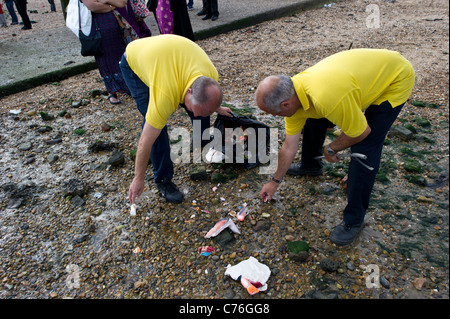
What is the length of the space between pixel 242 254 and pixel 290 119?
1.02 meters

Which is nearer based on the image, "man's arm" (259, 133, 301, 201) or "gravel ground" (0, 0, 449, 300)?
"gravel ground" (0, 0, 449, 300)

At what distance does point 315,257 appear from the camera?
2.22 metres

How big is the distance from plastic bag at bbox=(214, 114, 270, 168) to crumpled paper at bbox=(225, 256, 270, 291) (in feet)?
3.48

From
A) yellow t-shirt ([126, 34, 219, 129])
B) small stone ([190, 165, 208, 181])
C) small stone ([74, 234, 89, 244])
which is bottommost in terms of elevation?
small stone ([74, 234, 89, 244])

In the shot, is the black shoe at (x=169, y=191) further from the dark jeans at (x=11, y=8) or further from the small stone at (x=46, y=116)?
the dark jeans at (x=11, y=8)

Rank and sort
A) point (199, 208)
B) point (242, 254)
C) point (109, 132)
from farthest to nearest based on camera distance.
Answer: point (109, 132) → point (199, 208) → point (242, 254)

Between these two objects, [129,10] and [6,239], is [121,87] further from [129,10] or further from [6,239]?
[6,239]

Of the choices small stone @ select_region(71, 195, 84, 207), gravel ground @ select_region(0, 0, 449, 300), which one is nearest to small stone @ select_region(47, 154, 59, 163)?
gravel ground @ select_region(0, 0, 449, 300)

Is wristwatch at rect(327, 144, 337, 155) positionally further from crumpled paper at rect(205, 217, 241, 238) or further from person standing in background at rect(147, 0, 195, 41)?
person standing in background at rect(147, 0, 195, 41)

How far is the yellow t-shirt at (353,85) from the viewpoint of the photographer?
179cm

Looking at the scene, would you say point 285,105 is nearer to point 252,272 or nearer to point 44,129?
point 252,272

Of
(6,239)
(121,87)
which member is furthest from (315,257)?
(121,87)

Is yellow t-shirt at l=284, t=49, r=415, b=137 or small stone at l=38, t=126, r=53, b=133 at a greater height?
yellow t-shirt at l=284, t=49, r=415, b=137

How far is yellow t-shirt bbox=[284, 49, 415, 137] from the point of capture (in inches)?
70.5
